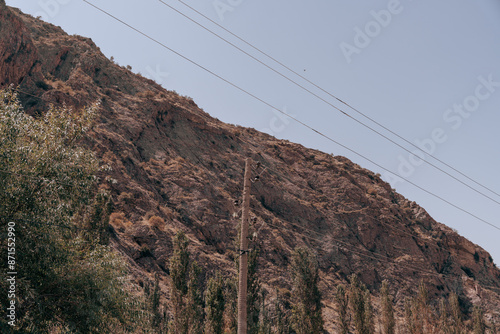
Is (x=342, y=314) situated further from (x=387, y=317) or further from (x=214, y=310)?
(x=214, y=310)

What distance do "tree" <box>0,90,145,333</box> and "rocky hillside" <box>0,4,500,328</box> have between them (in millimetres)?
33635

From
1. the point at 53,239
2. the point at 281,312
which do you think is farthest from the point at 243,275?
the point at 281,312

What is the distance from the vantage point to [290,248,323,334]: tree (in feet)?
130

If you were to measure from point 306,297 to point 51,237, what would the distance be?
3335 centimetres

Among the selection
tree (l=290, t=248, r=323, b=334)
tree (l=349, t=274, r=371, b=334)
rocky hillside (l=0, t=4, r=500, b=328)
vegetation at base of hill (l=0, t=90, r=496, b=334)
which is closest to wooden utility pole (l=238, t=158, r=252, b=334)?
vegetation at base of hill (l=0, t=90, r=496, b=334)

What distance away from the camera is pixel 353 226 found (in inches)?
3388

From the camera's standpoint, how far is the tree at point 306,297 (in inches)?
1558

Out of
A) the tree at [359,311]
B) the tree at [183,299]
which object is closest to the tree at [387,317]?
the tree at [359,311]

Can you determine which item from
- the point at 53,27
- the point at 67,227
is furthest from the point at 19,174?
the point at 53,27

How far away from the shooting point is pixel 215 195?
7056 centimetres

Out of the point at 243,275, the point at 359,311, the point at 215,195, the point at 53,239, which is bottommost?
the point at 53,239

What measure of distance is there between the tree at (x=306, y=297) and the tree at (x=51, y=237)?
29.3 metres

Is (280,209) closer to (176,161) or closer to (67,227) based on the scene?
(176,161)

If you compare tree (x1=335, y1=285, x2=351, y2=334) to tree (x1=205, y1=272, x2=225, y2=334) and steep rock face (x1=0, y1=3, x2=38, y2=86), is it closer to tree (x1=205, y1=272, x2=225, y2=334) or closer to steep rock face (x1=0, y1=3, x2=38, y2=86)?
tree (x1=205, y1=272, x2=225, y2=334)
